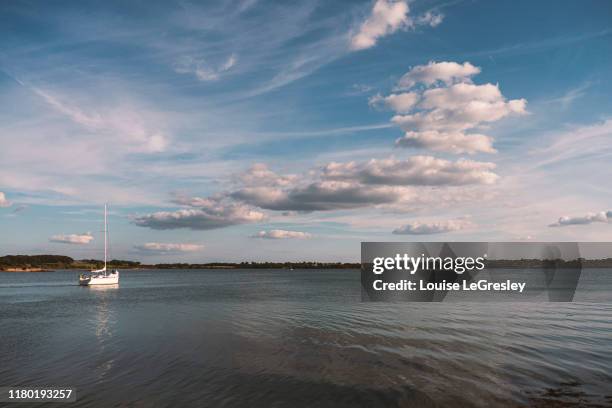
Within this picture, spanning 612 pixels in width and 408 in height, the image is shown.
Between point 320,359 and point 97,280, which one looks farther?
point 97,280

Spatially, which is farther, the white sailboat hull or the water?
the white sailboat hull

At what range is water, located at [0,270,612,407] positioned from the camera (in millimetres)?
16047

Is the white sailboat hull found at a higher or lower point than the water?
lower

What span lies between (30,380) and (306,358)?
532 inches

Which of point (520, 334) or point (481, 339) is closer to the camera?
point (481, 339)

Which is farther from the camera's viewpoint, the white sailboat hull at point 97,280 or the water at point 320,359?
the white sailboat hull at point 97,280

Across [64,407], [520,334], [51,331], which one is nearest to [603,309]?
[520,334]

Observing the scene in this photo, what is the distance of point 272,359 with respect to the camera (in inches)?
878

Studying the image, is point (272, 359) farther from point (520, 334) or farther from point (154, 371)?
point (520, 334)

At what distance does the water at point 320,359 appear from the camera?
16047 millimetres

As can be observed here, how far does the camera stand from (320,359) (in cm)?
2212

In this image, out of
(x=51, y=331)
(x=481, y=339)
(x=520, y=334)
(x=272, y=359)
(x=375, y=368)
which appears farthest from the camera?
(x=51, y=331)

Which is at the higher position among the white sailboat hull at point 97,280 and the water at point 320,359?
the water at point 320,359

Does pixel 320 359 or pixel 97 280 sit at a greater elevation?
pixel 320 359
